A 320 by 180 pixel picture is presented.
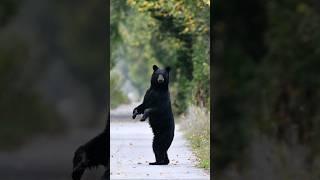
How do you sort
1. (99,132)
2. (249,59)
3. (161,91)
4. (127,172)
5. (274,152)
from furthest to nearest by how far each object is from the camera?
(161,91), (127,172), (99,132), (274,152), (249,59)

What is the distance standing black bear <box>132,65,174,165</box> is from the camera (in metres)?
7.87

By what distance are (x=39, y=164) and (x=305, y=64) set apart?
2484 mm

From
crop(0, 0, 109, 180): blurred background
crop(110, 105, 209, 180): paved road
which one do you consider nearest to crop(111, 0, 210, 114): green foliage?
crop(110, 105, 209, 180): paved road

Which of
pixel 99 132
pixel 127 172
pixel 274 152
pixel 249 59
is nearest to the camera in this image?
pixel 249 59

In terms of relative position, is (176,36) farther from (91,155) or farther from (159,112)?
(91,155)

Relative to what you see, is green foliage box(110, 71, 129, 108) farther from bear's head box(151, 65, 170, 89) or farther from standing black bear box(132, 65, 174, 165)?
bear's head box(151, 65, 170, 89)

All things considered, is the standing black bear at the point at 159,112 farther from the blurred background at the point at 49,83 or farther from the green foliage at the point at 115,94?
the green foliage at the point at 115,94

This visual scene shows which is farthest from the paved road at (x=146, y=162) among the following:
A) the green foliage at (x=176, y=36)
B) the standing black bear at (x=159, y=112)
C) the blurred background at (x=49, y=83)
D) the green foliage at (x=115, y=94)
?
the green foliage at (x=115, y=94)

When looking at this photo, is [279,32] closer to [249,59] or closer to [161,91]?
[249,59]

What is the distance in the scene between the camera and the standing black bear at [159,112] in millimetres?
7871

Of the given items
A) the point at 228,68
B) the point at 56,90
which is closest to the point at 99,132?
the point at 56,90

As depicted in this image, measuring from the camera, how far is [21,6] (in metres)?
6.39

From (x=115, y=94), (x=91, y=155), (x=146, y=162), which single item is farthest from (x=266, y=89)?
(x=115, y=94)

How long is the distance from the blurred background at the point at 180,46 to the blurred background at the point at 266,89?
7.34 ft
